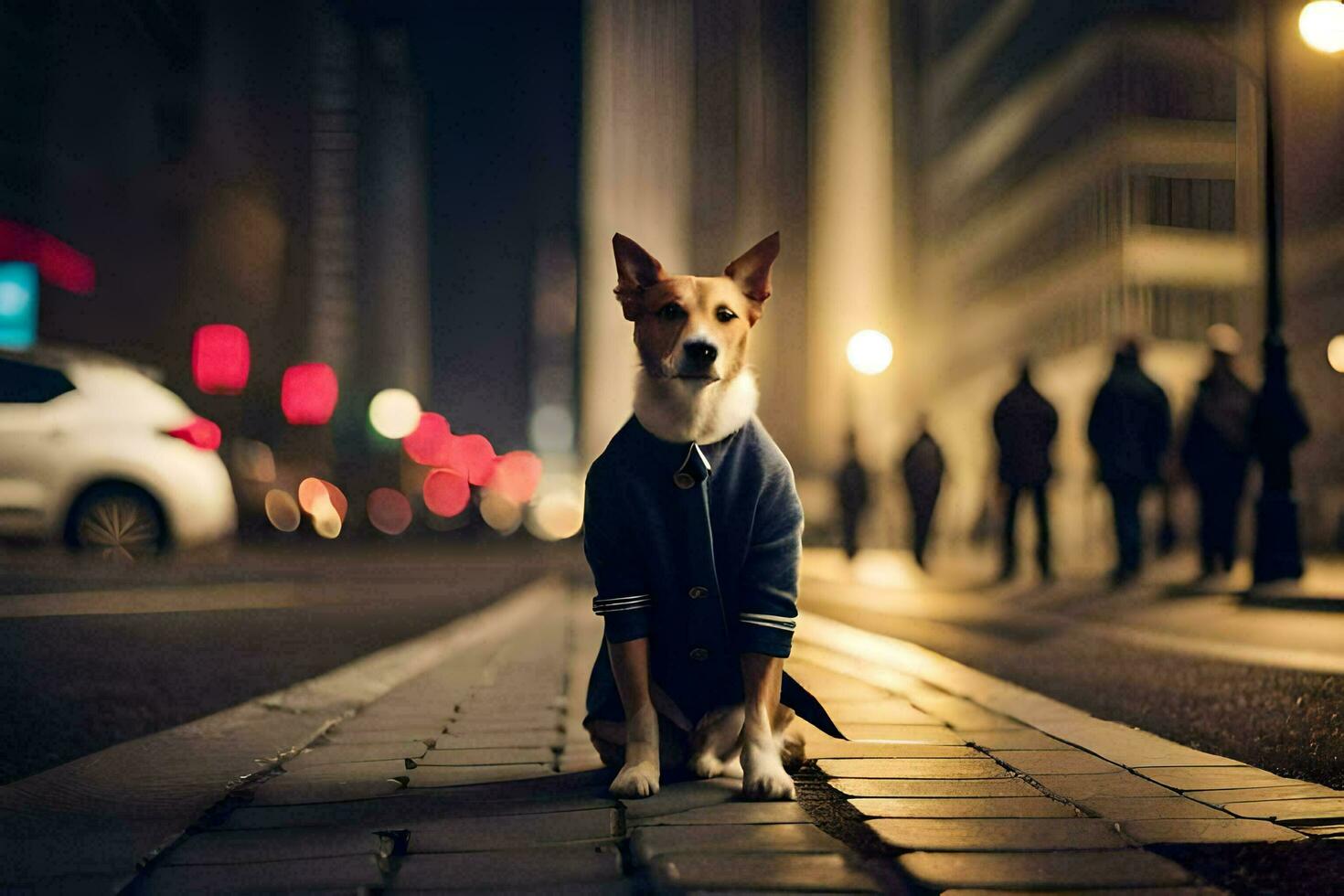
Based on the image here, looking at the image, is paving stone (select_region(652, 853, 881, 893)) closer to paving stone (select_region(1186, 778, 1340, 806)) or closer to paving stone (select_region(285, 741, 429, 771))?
paving stone (select_region(1186, 778, 1340, 806))

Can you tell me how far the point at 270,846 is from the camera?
303 cm

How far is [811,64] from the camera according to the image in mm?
79375

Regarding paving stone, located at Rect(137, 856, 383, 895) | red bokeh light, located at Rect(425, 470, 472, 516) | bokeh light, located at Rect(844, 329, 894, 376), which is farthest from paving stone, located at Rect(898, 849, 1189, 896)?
red bokeh light, located at Rect(425, 470, 472, 516)

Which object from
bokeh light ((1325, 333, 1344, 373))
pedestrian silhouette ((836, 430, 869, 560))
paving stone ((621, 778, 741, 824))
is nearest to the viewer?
paving stone ((621, 778, 741, 824))

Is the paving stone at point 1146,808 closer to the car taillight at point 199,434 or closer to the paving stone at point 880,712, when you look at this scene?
the paving stone at point 880,712

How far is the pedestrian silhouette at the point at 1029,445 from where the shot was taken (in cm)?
1353

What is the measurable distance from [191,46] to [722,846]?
151 ft

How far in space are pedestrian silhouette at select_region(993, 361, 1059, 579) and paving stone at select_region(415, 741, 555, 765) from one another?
32.6 ft

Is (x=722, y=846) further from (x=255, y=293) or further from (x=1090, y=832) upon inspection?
(x=255, y=293)

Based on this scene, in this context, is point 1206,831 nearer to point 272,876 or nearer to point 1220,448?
point 272,876

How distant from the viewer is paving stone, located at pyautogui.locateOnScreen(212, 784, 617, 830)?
3244 millimetres

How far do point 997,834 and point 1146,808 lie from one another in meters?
0.49

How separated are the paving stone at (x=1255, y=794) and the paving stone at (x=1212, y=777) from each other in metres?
0.05

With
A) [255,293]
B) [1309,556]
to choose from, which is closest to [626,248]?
[1309,556]
